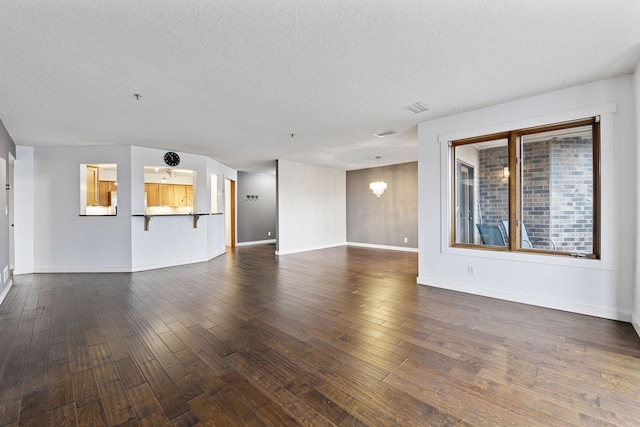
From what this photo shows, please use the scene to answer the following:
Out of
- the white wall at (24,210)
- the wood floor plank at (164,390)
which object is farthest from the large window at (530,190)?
the white wall at (24,210)

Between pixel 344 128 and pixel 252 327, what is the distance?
10.8 feet

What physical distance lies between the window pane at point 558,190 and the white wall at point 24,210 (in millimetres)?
8561

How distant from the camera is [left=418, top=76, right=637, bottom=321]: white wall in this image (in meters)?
2.83

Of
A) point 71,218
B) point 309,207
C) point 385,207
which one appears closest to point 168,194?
point 71,218

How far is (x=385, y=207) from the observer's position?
8570 millimetres

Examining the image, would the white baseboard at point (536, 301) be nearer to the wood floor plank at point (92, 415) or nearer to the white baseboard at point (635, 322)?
the white baseboard at point (635, 322)

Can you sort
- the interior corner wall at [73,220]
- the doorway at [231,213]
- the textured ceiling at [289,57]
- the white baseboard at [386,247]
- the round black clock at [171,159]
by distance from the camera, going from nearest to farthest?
the textured ceiling at [289,57], the interior corner wall at [73,220], the round black clock at [171,159], the white baseboard at [386,247], the doorway at [231,213]

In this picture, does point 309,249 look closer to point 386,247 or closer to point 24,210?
point 386,247

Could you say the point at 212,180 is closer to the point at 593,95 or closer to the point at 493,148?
the point at 493,148

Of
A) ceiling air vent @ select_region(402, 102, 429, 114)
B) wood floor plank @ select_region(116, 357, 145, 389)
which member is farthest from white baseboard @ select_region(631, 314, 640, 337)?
wood floor plank @ select_region(116, 357, 145, 389)

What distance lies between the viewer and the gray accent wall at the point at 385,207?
315 inches

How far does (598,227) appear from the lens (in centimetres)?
302

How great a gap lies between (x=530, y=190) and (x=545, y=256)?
0.88 m

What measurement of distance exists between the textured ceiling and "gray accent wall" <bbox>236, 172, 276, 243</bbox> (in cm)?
532
